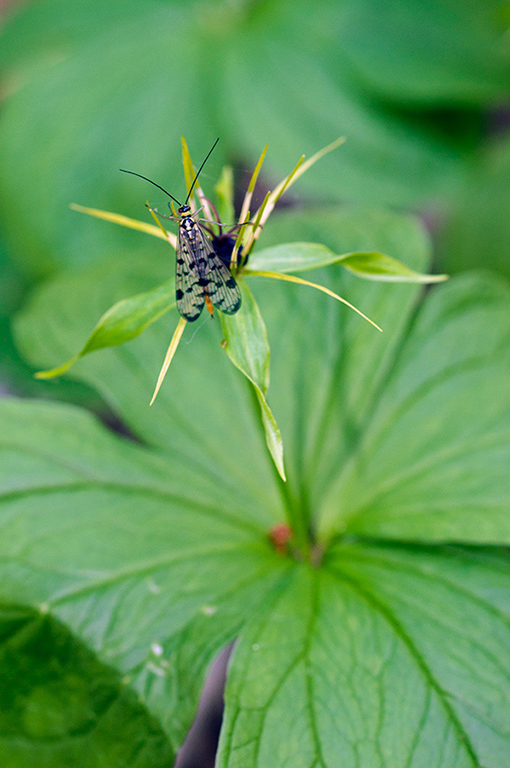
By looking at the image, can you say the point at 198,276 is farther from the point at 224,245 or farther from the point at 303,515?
the point at 303,515

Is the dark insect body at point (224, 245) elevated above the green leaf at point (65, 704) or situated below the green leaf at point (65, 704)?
above

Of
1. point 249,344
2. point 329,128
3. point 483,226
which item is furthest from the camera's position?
point 329,128

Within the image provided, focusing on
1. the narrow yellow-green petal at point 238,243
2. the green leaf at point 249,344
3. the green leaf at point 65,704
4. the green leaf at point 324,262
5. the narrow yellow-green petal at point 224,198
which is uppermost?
the narrow yellow-green petal at point 224,198

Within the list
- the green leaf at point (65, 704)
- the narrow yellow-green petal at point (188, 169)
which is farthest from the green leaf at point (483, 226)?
the green leaf at point (65, 704)

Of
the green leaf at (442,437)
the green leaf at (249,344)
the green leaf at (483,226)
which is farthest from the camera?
the green leaf at (483,226)

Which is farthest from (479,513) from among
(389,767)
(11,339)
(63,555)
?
(11,339)

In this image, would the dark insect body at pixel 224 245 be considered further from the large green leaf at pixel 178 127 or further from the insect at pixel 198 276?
the large green leaf at pixel 178 127

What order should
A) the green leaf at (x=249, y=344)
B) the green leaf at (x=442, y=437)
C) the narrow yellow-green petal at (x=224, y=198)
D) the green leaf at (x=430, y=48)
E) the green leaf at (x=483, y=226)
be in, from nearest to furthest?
the green leaf at (x=249, y=344) < the narrow yellow-green petal at (x=224, y=198) < the green leaf at (x=442, y=437) < the green leaf at (x=483, y=226) < the green leaf at (x=430, y=48)

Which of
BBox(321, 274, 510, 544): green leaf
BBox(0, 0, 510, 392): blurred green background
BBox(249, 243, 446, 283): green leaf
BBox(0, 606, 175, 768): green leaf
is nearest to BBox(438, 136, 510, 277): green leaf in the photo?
BBox(0, 0, 510, 392): blurred green background

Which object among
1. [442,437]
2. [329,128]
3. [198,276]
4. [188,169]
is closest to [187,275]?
[198,276]

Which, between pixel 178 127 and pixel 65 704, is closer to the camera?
pixel 65 704
